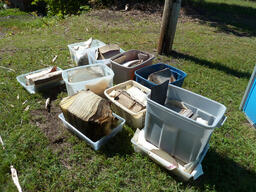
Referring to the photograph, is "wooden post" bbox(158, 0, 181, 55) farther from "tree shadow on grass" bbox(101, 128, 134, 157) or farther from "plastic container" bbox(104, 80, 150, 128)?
"tree shadow on grass" bbox(101, 128, 134, 157)

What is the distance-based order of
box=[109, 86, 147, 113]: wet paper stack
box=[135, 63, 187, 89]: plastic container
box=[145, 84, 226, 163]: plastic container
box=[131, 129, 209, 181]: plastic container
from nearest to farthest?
box=[145, 84, 226, 163]: plastic container → box=[131, 129, 209, 181]: plastic container → box=[109, 86, 147, 113]: wet paper stack → box=[135, 63, 187, 89]: plastic container

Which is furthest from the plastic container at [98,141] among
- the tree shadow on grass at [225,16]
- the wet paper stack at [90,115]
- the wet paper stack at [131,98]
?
the tree shadow on grass at [225,16]

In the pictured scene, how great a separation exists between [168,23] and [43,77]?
3.05 metres

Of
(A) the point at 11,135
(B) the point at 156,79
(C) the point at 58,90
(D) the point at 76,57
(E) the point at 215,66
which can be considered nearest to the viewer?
(A) the point at 11,135

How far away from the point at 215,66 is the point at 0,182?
14.7 feet

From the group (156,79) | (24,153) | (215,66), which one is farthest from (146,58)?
(24,153)

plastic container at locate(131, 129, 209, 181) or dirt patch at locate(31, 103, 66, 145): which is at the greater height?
plastic container at locate(131, 129, 209, 181)

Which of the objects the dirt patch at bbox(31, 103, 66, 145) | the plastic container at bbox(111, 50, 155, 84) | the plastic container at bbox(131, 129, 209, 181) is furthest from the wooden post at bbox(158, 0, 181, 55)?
the plastic container at bbox(131, 129, 209, 181)

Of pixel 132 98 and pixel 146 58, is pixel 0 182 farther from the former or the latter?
pixel 146 58

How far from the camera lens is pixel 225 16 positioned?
9906 mm

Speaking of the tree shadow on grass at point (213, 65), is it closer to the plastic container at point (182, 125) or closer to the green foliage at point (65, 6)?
the plastic container at point (182, 125)

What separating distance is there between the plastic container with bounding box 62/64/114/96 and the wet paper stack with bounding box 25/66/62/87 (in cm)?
45

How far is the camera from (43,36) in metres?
6.14

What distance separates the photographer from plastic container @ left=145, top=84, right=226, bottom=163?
1.81 m
